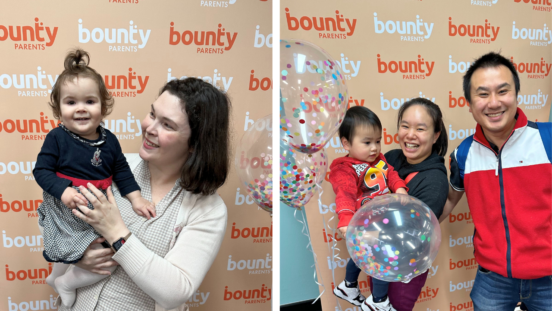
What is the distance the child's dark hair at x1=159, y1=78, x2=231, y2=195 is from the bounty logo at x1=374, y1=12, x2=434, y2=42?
53 centimetres

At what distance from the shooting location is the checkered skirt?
41.6 inches

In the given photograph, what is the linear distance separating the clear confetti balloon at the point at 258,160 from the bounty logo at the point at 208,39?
0.49 meters

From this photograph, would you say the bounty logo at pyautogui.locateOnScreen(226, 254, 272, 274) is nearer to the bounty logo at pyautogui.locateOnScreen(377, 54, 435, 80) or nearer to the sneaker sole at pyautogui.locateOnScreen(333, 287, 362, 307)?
the sneaker sole at pyautogui.locateOnScreen(333, 287, 362, 307)

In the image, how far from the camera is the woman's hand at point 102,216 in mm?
1045

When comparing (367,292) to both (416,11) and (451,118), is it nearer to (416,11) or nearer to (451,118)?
(451,118)

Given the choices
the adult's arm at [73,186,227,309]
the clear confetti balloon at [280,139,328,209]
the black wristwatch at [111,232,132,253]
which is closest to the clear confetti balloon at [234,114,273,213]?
the clear confetti balloon at [280,139,328,209]

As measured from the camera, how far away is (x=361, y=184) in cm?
101

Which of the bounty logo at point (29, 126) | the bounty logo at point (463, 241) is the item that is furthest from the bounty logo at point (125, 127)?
the bounty logo at point (463, 241)

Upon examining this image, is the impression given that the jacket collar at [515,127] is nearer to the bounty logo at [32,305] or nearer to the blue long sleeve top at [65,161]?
the blue long sleeve top at [65,161]

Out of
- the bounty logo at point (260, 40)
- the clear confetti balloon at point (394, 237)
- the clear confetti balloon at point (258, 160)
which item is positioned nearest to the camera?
the clear confetti balloon at point (394, 237)

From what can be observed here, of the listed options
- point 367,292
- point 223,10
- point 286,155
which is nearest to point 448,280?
point 367,292

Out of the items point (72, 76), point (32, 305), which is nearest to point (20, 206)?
point (32, 305)

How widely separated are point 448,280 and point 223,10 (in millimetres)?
1242

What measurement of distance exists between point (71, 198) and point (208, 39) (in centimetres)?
80
